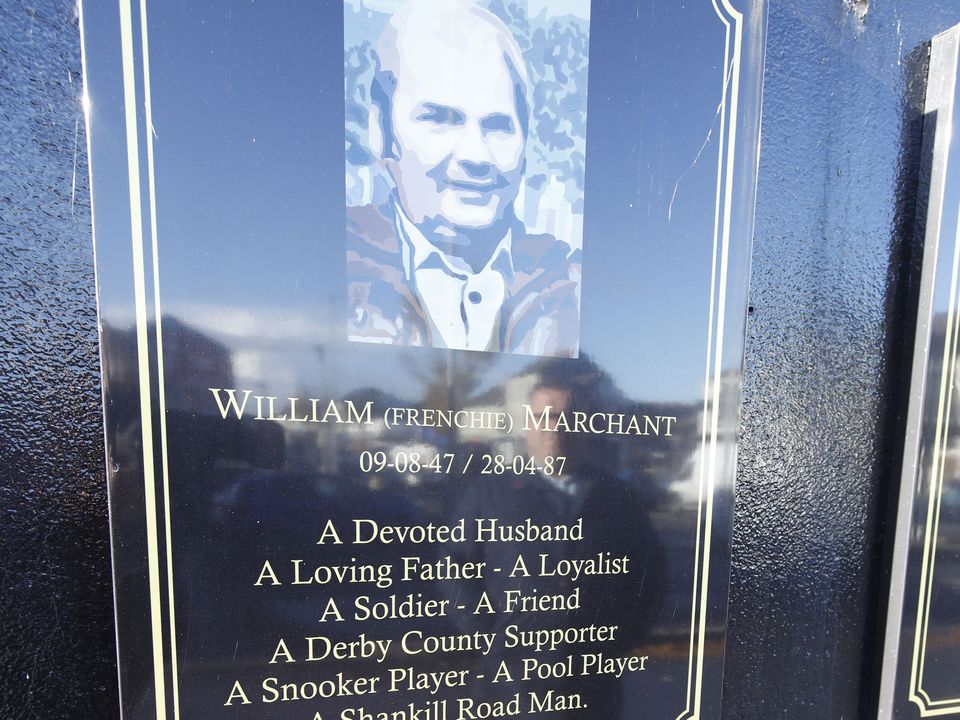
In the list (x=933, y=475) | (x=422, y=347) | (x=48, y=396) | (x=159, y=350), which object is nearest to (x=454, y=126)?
(x=422, y=347)

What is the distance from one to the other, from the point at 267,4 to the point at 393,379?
2.57 ft

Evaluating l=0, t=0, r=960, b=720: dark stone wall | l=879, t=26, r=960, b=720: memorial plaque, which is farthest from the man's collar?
l=879, t=26, r=960, b=720: memorial plaque

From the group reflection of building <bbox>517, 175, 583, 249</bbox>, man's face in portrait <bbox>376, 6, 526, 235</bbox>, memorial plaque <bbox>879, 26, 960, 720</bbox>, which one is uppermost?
man's face in portrait <bbox>376, 6, 526, 235</bbox>

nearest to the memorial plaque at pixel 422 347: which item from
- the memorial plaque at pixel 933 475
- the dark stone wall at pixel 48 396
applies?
the dark stone wall at pixel 48 396

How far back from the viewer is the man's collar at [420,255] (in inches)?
44.0

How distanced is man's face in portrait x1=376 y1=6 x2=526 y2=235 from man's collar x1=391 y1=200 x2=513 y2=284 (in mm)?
24

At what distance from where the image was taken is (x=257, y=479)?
1.07 metres

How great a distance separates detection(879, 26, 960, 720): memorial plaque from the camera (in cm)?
141

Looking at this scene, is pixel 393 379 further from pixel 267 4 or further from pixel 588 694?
pixel 588 694

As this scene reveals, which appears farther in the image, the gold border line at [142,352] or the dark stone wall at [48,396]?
the dark stone wall at [48,396]

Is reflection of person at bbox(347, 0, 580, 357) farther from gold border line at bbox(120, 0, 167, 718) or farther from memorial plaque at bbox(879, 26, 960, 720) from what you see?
memorial plaque at bbox(879, 26, 960, 720)

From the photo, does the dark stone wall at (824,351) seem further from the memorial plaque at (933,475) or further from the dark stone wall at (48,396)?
the dark stone wall at (48,396)

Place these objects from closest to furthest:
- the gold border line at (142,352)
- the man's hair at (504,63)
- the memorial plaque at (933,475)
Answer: the gold border line at (142,352)
the man's hair at (504,63)
the memorial plaque at (933,475)

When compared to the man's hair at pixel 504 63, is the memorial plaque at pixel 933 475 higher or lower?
lower
